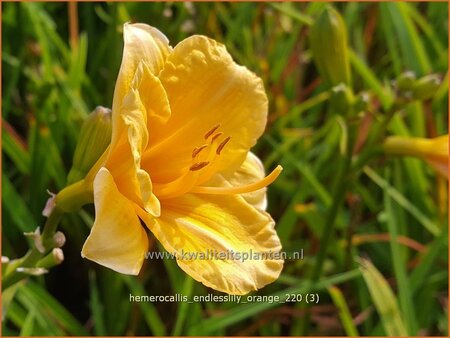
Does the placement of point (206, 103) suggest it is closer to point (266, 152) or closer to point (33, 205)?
point (33, 205)

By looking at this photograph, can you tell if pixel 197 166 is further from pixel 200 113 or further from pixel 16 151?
pixel 16 151

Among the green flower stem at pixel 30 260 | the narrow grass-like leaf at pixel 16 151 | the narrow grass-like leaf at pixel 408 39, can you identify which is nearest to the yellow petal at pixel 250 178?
the green flower stem at pixel 30 260

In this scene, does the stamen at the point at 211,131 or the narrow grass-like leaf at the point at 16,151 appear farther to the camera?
the narrow grass-like leaf at the point at 16,151

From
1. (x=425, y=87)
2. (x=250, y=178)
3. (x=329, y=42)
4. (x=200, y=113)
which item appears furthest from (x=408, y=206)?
(x=200, y=113)

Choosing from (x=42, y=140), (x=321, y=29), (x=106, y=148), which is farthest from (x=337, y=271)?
(x=106, y=148)

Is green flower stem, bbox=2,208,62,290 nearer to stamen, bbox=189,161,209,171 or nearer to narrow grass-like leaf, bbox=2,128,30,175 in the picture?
stamen, bbox=189,161,209,171

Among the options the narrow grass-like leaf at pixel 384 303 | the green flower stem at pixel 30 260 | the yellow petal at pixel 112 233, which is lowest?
the narrow grass-like leaf at pixel 384 303

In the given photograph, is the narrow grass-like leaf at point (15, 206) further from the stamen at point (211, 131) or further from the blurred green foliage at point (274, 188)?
the stamen at point (211, 131)
